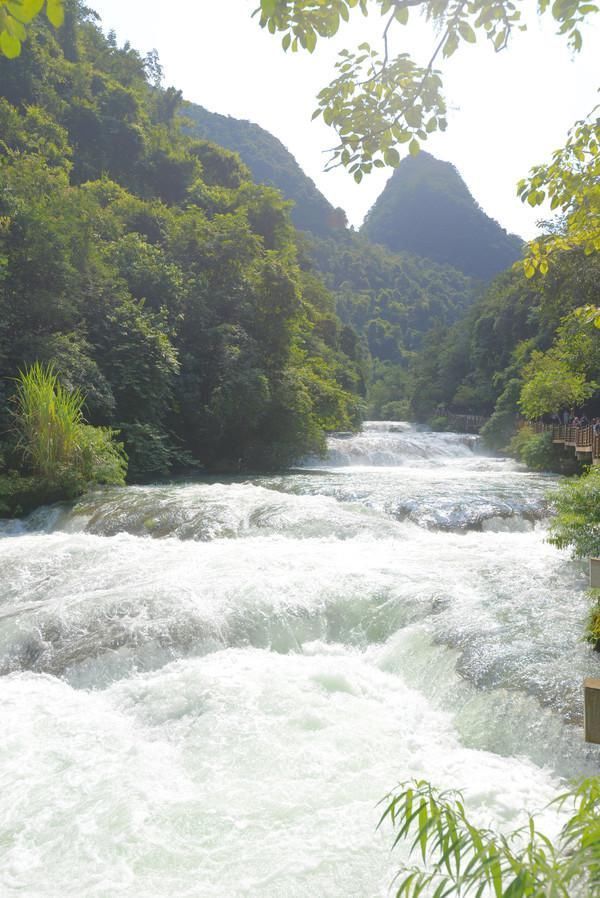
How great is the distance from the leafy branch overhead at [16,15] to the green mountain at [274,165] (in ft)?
346

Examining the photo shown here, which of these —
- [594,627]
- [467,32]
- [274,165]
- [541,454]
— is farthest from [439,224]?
[467,32]

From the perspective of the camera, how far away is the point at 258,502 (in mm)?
10680

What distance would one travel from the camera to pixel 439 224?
132m

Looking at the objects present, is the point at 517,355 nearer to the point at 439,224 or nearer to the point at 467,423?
the point at 467,423

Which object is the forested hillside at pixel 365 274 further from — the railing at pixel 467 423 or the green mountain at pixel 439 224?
the railing at pixel 467 423

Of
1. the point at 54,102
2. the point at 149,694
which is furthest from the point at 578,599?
the point at 54,102

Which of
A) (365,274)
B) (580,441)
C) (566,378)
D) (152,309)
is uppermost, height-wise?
(365,274)

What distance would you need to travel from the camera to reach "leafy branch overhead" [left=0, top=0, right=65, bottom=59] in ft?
4.63

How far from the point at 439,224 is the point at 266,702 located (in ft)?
460

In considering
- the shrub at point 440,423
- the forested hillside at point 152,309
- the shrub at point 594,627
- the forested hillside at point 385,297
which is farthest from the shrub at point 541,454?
the forested hillside at point 385,297

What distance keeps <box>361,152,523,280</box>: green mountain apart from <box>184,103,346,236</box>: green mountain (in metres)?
27.5

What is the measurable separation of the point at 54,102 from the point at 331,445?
21319 mm

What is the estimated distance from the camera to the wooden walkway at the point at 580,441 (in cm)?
1707

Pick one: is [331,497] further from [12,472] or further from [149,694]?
[149,694]
